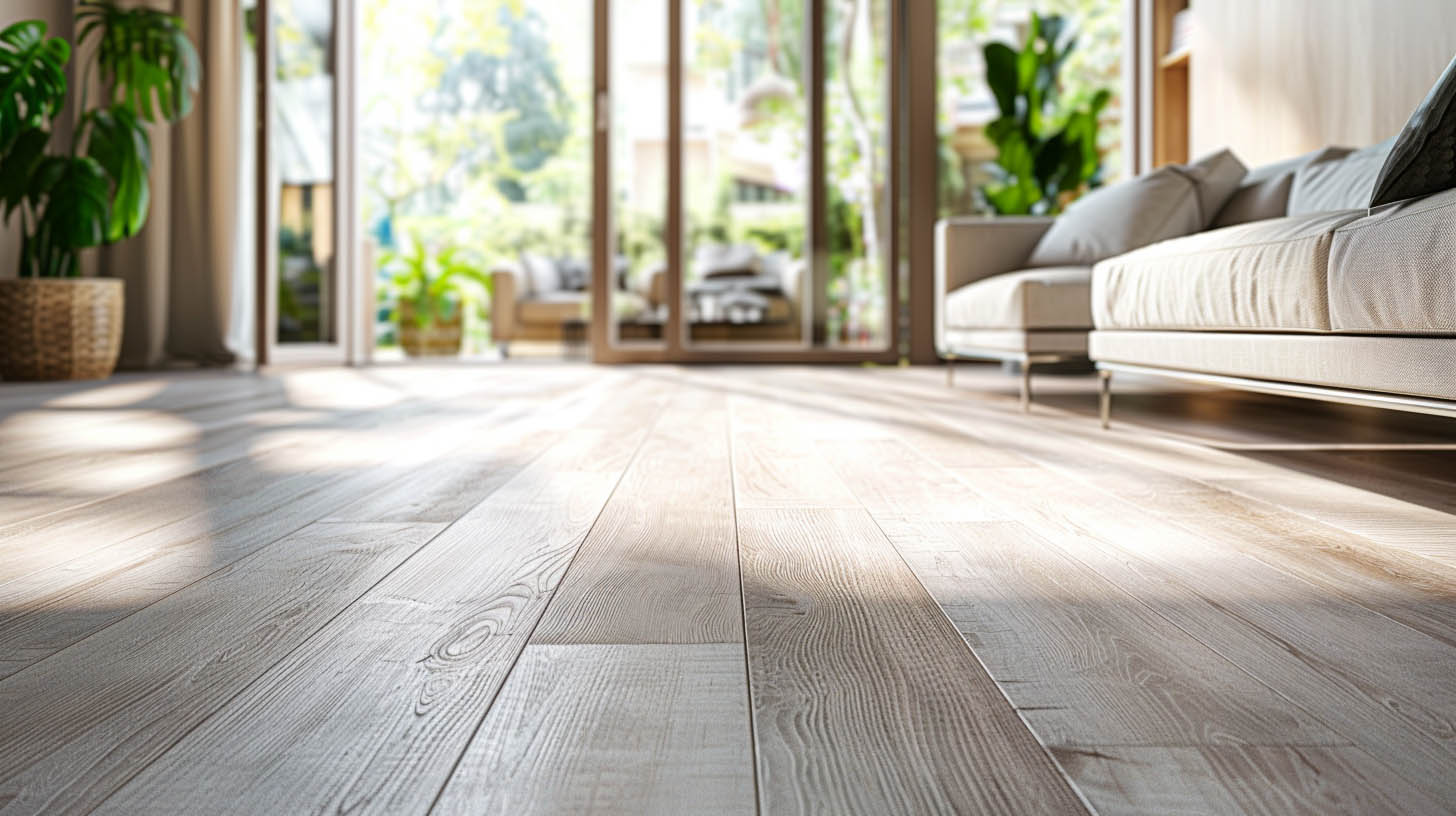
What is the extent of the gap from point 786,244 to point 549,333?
6.63ft

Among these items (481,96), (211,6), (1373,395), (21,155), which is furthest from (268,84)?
(1373,395)

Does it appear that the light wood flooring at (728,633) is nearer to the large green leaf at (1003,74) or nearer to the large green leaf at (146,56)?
the large green leaf at (146,56)

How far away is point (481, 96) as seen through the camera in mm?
7016

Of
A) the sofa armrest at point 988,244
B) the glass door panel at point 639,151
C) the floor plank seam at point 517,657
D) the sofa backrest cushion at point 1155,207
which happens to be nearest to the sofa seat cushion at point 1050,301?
the sofa backrest cushion at point 1155,207

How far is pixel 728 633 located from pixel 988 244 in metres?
2.99

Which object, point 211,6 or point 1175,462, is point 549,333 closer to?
point 211,6

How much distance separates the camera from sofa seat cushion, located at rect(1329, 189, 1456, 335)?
130 cm

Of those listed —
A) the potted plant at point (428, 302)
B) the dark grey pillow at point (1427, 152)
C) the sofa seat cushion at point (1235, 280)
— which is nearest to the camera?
the dark grey pillow at point (1427, 152)

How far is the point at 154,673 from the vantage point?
2.49 feet

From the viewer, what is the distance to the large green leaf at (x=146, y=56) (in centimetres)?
405

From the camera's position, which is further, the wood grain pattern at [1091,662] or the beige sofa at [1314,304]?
the beige sofa at [1314,304]

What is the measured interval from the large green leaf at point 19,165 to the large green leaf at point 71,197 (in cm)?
4

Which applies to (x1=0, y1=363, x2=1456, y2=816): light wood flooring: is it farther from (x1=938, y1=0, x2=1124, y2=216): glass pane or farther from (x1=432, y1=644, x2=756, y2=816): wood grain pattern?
(x1=938, y1=0, x2=1124, y2=216): glass pane

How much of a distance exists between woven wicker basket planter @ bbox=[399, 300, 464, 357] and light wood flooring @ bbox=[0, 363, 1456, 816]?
4715mm
